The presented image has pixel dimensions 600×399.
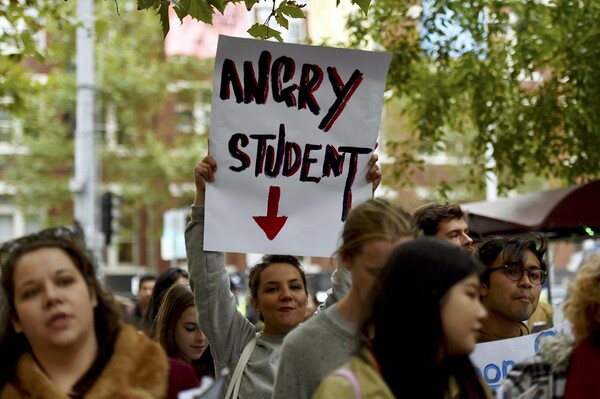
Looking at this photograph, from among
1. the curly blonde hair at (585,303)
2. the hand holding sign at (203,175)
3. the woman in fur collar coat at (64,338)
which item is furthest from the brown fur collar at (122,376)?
the hand holding sign at (203,175)

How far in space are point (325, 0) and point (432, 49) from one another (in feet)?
70.8

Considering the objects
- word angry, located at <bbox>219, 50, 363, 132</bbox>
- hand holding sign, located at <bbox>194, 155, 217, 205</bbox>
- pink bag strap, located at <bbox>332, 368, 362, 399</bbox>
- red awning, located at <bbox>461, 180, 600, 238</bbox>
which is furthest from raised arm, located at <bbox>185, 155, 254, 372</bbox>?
red awning, located at <bbox>461, 180, 600, 238</bbox>

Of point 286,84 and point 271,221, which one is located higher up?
point 286,84

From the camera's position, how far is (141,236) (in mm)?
38844

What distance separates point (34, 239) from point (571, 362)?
5.30 feet

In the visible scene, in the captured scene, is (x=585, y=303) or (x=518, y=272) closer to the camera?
(x=585, y=303)

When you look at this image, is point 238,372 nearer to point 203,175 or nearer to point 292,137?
point 203,175

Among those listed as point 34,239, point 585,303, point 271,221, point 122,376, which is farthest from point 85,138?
point 122,376

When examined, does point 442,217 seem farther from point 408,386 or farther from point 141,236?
point 141,236

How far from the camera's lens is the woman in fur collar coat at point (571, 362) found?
352 centimetres

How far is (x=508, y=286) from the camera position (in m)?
5.10

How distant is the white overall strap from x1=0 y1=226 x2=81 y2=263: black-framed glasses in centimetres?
132

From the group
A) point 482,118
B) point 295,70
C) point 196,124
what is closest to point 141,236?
point 196,124

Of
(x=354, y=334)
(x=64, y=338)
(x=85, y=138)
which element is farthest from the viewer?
(x=85, y=138)
